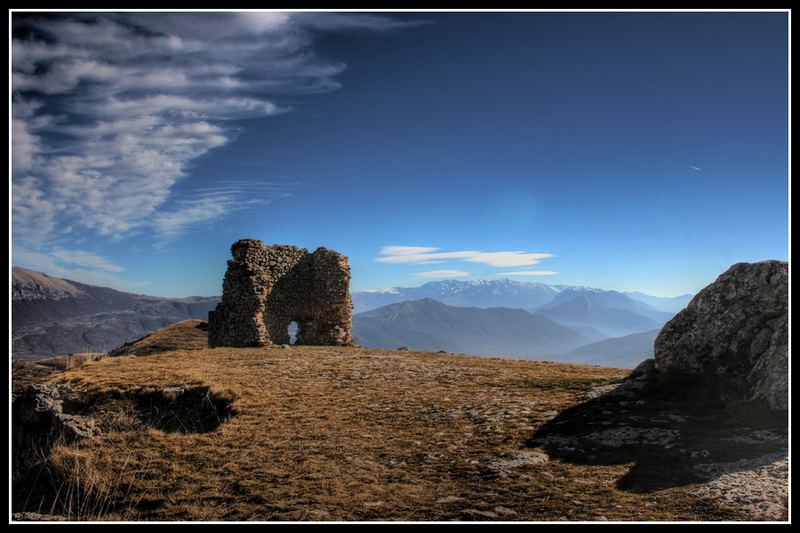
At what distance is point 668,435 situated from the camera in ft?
36.8

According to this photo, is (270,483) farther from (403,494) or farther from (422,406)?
(422,406)

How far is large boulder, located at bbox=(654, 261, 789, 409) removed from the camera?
40.8 ft

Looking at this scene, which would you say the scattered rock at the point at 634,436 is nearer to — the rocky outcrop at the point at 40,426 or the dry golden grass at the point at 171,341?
the rocky outcrop at the point at 40,426

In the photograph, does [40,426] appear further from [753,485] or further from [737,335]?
[737,335]

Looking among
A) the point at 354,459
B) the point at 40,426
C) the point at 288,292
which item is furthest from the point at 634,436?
the point at 288,292

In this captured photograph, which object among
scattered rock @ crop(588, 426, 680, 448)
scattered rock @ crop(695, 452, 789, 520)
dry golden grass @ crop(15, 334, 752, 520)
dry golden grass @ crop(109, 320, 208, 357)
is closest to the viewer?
scattered rock @ crop(695, 452, 789, 520)

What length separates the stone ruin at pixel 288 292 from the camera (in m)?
34.4

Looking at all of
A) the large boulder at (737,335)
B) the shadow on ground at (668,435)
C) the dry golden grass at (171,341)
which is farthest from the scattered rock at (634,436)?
the dry golden grass at (171,341)

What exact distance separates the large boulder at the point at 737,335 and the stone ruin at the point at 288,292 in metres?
25.8

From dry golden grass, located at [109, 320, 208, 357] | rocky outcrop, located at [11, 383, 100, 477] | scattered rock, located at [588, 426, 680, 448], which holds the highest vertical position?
scattered rock, located at [588, 426, 680, 448]

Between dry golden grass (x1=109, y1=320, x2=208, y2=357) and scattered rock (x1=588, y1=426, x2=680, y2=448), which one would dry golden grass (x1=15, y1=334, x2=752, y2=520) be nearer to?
scattered rock (x1=588, y1=426, x2=680, y2=448)

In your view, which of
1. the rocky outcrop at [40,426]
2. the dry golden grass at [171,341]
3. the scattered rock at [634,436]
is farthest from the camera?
the dry golden grass at [171,341]

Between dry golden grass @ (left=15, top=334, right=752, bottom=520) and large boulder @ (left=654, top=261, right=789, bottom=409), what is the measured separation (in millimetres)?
3219

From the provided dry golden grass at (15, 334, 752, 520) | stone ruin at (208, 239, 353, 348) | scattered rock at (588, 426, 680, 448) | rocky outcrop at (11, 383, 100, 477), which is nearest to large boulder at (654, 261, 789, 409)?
scattered rock at (588, 426, 680, 448)
